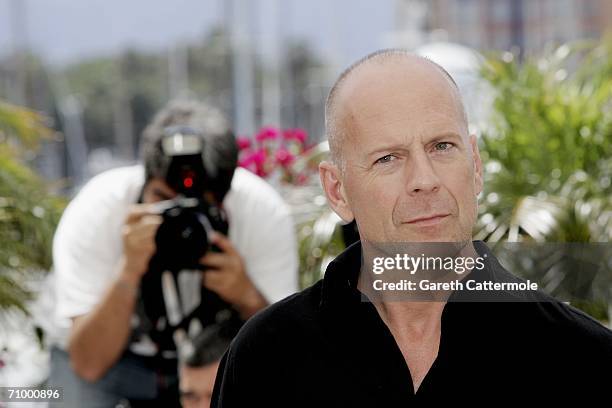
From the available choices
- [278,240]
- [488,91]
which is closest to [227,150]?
[278,240]

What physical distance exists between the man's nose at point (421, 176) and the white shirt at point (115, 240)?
5.07 ft

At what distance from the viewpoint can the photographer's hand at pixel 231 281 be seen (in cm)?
275

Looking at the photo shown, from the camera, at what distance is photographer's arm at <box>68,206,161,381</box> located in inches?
108

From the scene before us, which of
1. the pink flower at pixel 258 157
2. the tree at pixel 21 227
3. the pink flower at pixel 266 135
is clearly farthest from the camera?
the pink flower at pixel 266 135

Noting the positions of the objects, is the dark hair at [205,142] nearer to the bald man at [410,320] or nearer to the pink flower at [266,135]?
the bald man at [410,320]

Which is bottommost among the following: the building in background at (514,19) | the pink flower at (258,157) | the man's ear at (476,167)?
the building in background at (514,19)

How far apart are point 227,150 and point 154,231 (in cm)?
29

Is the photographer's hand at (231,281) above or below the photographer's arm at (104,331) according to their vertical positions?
above

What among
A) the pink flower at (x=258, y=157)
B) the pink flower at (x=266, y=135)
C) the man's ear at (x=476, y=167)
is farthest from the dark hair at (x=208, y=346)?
the pink flower at (x=266, y=135)

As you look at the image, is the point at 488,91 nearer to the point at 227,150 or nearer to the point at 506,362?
the point at 227,150

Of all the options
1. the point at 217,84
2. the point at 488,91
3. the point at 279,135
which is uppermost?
the point at 488,91

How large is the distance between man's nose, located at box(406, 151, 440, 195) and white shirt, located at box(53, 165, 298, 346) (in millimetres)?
1547

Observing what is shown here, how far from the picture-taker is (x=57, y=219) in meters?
3.75

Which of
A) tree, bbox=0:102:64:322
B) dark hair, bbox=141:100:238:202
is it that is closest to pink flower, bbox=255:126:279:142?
tree, bbox=0:102:64:322
